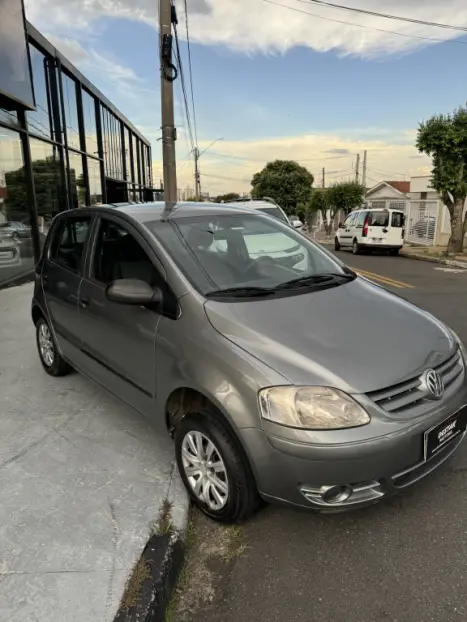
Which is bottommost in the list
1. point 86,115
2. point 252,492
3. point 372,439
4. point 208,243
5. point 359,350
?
point 252,492

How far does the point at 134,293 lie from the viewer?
277 centimetres

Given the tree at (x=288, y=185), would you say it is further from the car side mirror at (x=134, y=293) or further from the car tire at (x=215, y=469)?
the car tire at (x=215, y=469)

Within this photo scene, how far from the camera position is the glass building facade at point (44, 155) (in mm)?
9102

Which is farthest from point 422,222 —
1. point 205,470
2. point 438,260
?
point 205,470

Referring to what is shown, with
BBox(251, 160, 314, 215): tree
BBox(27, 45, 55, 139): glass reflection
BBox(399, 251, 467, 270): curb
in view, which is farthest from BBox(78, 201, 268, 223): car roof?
BBox(251, 160, 314, 215): tree

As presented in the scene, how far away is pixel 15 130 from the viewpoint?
9148 millimetres

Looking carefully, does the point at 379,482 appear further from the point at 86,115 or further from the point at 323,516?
the point at 86,115

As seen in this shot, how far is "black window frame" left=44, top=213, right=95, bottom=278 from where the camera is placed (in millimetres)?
3633

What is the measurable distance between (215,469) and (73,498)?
857mm

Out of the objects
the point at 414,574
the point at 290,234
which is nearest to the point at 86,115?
the point at 290,234

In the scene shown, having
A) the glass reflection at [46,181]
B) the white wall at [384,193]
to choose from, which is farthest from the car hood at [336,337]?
the white wall at [384,193]

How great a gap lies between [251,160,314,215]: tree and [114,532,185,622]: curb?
50738 millimetres

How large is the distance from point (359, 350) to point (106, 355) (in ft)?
5.91

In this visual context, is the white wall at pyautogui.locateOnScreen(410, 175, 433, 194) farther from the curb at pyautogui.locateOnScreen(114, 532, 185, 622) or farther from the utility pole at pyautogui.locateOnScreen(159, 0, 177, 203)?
the curb at pyautogui.locateOnScreen(114, 532, 185, 622)
